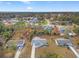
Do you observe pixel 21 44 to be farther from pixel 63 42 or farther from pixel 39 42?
pixel 63 42

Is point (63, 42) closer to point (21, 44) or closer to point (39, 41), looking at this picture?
point (39, 41)

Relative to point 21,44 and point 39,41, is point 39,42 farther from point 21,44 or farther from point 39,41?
point 21,44

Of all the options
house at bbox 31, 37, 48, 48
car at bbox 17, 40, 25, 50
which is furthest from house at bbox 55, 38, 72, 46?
car at bbox 17, 40, 25, 50

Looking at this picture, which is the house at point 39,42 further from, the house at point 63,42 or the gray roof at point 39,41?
the house at point 63,42

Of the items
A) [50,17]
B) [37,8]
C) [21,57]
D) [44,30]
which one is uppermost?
[37,8]

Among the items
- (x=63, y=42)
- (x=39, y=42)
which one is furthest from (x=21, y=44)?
(x=63, y=42)

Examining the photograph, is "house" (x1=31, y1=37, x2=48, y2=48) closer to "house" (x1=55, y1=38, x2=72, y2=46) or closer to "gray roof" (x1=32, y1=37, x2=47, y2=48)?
"gray roof" (x1=32, y1=37, x2=47, y2=48)

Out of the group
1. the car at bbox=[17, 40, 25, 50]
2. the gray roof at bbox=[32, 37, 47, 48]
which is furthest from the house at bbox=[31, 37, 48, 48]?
the car at bbox=[17, 40, 25, 50]

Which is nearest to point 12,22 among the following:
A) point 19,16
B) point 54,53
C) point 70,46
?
point 19,16

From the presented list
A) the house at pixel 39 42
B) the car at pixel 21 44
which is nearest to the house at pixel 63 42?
the house at pixel 39 42

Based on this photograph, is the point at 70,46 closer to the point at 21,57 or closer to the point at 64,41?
the point at 64,41

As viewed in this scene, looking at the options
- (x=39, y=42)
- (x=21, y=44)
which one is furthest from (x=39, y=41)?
(x=21, y=44)
